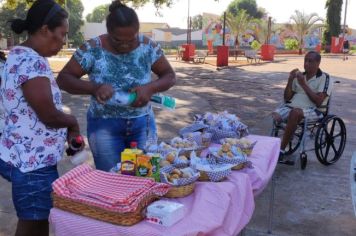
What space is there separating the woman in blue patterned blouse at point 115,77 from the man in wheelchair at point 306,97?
3.01 m

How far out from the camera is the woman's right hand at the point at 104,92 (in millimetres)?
2396

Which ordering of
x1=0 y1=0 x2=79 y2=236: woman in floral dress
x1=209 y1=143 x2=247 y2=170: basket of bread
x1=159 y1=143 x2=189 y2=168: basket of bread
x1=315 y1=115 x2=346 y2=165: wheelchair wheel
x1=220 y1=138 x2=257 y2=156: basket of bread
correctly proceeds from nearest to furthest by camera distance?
x1=0 y1=0 x2=79 y2=236: woman in floral dress
x1=159 y1=143 x2=189 y2=168: basket of bread
x1=209 y1=143 x2=247 y2=170: basket of bread
x1=220 y1=138 x2=257 y2=156: basket of bread
x1=315 y1=115 x2=346 y2=165: wheelchair wheel

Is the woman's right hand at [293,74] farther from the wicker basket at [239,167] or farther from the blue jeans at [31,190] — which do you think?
the blue jeans at [31,190]

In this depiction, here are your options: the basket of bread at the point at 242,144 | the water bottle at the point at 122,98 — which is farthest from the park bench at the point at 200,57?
the water bottle at the point at 122,98

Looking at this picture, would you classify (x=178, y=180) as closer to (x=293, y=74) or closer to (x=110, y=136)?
(x=110, y=136)

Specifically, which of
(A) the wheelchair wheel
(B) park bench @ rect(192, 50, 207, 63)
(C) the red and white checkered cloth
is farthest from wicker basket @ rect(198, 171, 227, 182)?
(B) park bench @ rect(192, 50, 207, 63)

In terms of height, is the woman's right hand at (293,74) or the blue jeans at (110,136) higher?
the woman's right hand at (293,74)

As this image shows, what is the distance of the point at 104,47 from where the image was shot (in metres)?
2.62

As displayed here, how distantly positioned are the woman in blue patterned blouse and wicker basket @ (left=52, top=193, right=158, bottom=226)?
0.66 metres

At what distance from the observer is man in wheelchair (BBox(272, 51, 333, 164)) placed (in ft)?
17.8

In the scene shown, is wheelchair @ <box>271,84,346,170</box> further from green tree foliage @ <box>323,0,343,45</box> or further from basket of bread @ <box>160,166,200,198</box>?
green tree foliage @ <box>323,0,343,45</box>

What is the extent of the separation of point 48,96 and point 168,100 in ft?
2.76

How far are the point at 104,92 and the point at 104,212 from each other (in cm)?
74

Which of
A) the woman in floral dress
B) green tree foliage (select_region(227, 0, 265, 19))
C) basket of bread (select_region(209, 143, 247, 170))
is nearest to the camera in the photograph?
the woman in floral dress
